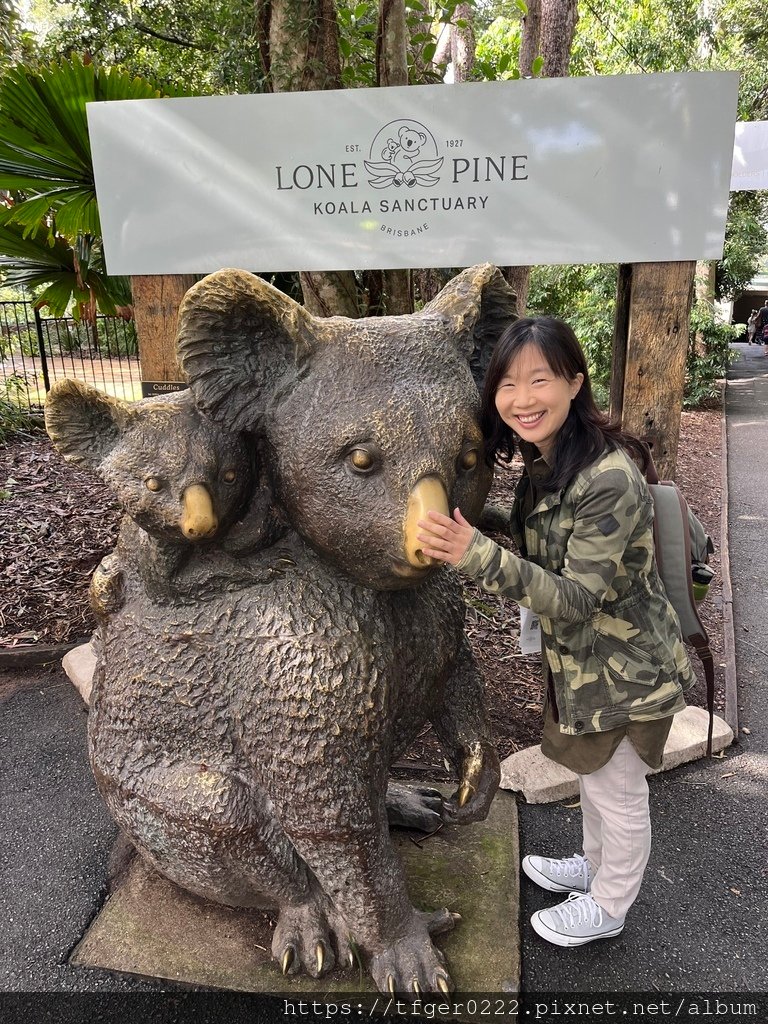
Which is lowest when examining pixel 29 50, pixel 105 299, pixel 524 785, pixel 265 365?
pixel 524 785

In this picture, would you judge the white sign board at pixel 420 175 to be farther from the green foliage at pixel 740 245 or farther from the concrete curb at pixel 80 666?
the green foliage at pixel 740 245

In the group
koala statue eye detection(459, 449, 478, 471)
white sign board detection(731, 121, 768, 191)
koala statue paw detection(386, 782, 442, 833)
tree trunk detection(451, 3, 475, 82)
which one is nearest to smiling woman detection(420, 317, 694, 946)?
koala statue eye detection(459, 449, 478, 471)

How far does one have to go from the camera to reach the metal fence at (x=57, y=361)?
8.79m

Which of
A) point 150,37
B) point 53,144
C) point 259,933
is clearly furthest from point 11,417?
point 259,933

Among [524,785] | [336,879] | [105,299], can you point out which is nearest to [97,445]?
[336,879]

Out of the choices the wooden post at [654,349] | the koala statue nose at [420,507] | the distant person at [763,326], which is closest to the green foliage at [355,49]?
the wooden post at [654,349]

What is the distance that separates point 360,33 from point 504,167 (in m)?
2.11

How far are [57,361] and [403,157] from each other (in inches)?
568

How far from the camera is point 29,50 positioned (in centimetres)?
918

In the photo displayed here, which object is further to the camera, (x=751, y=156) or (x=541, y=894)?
(x=751, y=156)

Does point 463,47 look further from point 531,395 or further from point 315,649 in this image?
point 315,649

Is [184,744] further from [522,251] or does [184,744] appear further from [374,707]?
[522,251]

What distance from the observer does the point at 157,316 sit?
293 centimetres

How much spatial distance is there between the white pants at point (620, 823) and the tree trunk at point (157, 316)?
218cm
